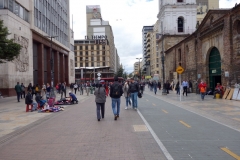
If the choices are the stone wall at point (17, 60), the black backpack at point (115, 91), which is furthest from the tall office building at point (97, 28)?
the black backpack at point (115, 91)

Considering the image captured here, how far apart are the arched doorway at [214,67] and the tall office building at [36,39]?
1850 centimetres

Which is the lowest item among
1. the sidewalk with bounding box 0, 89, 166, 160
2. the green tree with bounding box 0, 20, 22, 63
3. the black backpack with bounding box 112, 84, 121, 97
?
the sidewalk with bounding box 0, 89, 166, 160

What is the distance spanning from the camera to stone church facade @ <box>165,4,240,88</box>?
2342 cm

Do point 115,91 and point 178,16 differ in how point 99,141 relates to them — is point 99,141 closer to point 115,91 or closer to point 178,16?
point 115,91

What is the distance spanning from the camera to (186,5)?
55125mm

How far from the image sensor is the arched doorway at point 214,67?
27703 mm

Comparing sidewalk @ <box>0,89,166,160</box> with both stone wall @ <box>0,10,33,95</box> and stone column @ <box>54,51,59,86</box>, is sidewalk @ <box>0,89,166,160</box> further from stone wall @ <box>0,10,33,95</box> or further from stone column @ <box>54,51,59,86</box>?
stone column @ <box>54,51,59,86</box>

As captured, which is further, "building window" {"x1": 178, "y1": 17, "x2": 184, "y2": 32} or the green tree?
"building window" {"x1": 178, "y1": 17, "x2": 184, "y2": 32}

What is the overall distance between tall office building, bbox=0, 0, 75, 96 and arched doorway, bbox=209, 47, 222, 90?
1850 centimetres

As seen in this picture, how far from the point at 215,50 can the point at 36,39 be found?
2511 cm

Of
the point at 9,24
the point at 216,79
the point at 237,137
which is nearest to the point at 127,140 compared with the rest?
the point at 237,137

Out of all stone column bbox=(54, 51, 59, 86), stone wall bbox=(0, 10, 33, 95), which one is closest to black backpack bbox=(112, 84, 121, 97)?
stone wall bbox=(0, 10, 33, 95)

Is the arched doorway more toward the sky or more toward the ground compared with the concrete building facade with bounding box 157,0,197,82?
more toward the ground

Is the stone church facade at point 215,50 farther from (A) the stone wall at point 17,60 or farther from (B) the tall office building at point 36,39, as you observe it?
(A) the stone wall at point 17,60
